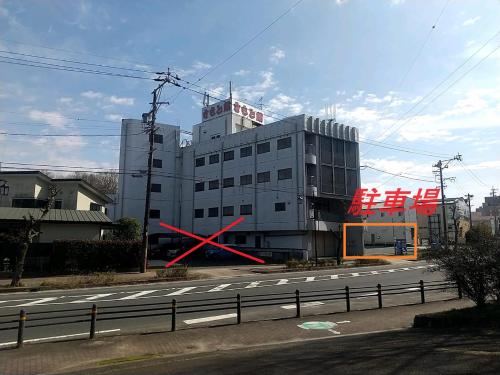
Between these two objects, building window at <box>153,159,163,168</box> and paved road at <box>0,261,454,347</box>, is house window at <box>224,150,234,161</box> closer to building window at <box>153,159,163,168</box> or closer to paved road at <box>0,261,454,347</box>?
building window at <box>153,159,163,168</box>

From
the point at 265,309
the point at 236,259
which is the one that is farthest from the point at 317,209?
the point at 265,309

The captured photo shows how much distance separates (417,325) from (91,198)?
32057mm

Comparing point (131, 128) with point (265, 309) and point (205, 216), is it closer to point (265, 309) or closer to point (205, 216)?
point (205, 216)

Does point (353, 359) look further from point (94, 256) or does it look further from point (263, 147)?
point (263, 147)

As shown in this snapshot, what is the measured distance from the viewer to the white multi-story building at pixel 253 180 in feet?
145

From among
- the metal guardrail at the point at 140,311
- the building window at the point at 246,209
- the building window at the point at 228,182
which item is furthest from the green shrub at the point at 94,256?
the building window at the point at 228,182

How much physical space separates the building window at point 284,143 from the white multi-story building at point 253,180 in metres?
0.11

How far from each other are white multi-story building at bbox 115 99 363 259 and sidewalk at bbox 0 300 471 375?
2579cm

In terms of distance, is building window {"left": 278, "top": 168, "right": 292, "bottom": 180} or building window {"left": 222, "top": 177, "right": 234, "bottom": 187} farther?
building window {"left": 222, "top": 177, "right": 234, "bottom": 187}

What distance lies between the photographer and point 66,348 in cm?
854

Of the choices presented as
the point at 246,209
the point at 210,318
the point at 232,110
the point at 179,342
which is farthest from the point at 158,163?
the point at 179,342

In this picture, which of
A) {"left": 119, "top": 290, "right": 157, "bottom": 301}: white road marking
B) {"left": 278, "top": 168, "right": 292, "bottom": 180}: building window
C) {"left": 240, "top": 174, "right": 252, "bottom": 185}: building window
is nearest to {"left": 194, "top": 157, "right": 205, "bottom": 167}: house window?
{"left": 240, "top": 174, "right": 252, "bottom": 185}: building window

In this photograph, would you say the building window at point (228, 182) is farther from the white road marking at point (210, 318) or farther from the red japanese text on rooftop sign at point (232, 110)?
the white road marking at point (210, 318)

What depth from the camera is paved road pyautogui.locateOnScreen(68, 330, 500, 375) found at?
6.28m
